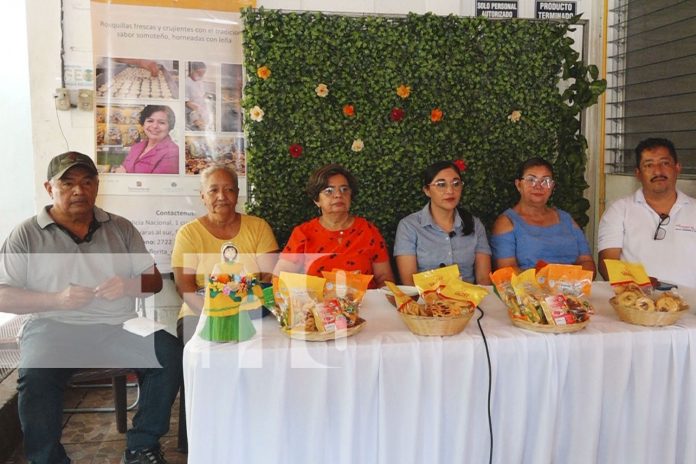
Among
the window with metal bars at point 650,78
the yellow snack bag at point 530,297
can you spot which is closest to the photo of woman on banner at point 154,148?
the yellow snack bag at point 530,297

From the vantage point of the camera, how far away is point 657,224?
9.88ft

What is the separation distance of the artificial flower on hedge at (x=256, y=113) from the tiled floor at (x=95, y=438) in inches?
63.3

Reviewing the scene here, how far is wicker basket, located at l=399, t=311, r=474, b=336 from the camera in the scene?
67.9 inches

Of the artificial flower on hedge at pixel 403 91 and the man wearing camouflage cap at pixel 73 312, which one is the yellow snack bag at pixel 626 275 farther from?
the man wearing camouflage cap at pixel 73 312

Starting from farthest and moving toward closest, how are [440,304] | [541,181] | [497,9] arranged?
[497,9] < [541,181] < [440,304]

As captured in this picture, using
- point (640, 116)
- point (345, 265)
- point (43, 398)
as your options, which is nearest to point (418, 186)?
point (345, 265)

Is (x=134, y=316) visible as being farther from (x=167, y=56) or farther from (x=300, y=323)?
(x=167, y=56)

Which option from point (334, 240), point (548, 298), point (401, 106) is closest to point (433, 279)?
point (548, 298)

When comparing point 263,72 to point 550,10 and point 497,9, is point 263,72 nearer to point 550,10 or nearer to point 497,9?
point 497,9

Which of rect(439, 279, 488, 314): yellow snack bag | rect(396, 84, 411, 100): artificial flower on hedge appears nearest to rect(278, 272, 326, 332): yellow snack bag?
rect(439, 279, 488, 314): yellow snack bag

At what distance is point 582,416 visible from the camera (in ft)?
5.93

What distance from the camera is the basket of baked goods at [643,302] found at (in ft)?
6.04

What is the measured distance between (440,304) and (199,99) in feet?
7.23

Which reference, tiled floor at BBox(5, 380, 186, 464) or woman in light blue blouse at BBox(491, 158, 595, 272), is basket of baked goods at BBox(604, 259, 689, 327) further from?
tiled floor at BBox(5, 380, 186, 464)
